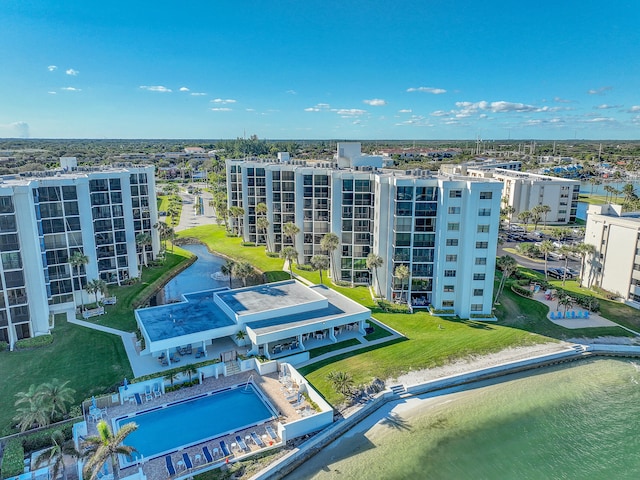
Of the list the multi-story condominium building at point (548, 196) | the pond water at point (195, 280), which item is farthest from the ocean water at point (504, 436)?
the multi-story condominium building at point (548, 196)

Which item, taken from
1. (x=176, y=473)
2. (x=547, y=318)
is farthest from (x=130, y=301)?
(x=547, y=318)

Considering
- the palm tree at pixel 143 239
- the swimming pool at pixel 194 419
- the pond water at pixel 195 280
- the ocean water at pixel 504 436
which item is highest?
the palm tree at pixel 143 239

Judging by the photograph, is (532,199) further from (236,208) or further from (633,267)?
(236,208)

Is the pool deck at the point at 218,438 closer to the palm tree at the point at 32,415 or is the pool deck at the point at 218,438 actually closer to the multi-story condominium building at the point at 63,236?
the palm tree at the point at 32,415

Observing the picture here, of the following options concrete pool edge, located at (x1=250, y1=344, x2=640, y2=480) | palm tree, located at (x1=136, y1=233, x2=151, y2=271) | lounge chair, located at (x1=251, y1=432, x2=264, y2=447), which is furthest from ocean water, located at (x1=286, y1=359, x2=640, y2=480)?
palm tree, located at (x1=136, y1=233, x2=151, y2=271)

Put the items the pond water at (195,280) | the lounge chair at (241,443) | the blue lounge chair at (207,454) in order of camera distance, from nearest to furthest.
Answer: the blue lounge chair at (207,454) < the lounge chair at (241,443) < the pond water at (195,280)

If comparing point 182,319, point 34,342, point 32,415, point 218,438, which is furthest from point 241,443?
point 34,342
